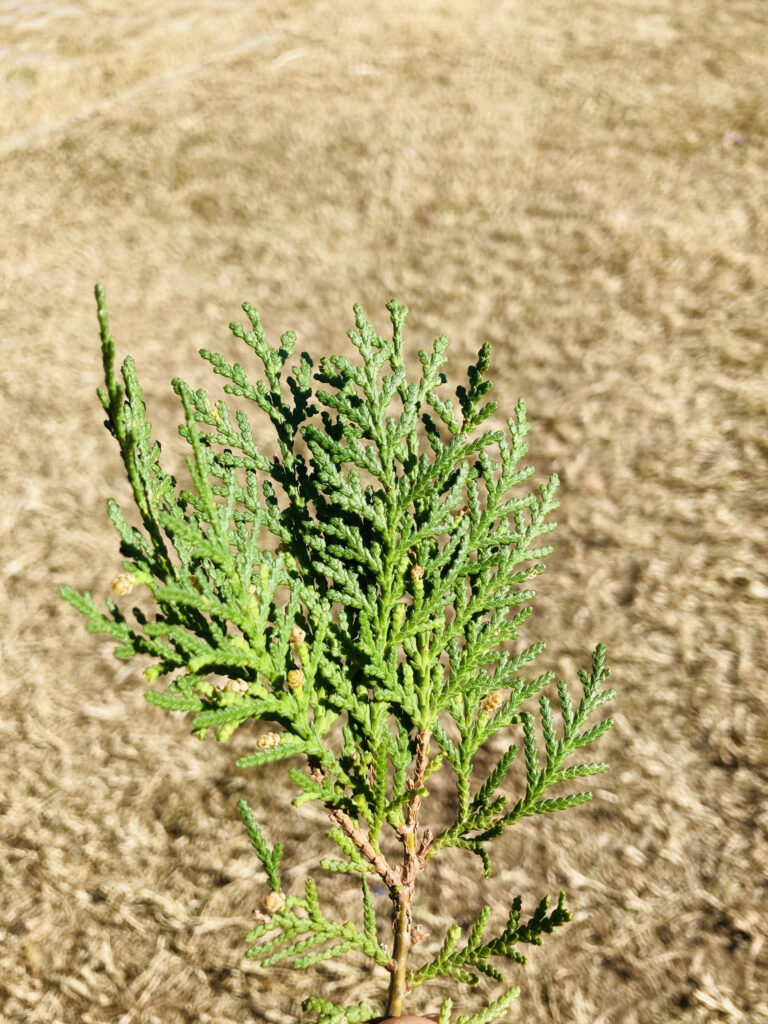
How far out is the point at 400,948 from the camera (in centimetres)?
258

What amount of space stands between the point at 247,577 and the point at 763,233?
7.73 meters

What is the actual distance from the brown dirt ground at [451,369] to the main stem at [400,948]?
4.54ft

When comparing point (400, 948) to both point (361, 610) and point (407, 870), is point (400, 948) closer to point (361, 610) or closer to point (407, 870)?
point (407, 870)

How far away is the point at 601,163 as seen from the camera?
912 cm

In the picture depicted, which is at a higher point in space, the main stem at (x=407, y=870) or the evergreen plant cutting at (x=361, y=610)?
the evergreen plant cutting at (x=361, y=610)

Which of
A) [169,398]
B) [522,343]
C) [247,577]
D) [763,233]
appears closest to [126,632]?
[247,577]

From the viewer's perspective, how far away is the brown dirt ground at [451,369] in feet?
13.3

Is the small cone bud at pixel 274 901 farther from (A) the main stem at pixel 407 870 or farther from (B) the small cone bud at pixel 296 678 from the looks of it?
(B) the small cone bud at pixel 296 678

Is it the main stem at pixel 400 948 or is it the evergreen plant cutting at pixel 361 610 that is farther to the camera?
the main stem at pixel 400 948

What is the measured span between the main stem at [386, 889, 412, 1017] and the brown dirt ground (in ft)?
4.54

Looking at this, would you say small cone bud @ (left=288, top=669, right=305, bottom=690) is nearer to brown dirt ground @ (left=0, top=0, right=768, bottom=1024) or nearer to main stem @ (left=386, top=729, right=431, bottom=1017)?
main stem @ (left=386, top=729, right=431, bottom=1017)

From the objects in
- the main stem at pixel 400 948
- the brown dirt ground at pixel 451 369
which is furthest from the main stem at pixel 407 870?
the brown dirt ground at pixel 451 369

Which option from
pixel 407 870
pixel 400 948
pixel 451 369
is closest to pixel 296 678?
pixel 407 870

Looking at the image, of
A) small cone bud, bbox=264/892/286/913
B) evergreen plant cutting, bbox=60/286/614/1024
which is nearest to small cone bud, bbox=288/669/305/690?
evergreen plant cutting, bbox=60/286/614/1024
